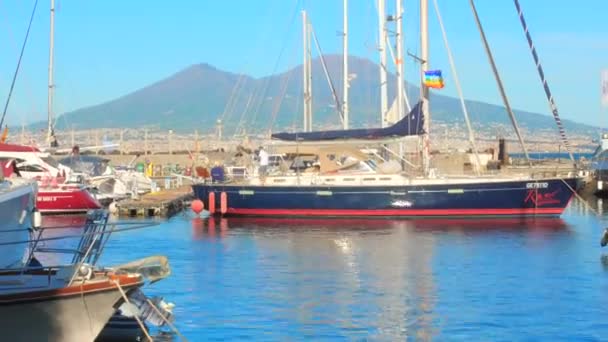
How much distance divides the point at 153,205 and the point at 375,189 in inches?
368

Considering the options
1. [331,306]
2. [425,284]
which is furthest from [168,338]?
[425,284]

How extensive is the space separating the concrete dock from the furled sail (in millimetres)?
5701

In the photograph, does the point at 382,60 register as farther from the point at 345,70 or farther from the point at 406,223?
the point at 406,223

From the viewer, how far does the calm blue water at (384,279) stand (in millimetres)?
16312

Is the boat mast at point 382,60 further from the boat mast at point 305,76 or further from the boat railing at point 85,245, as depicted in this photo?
the boat railing at point 85,245

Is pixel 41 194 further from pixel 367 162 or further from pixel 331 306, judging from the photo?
pixel 331 306

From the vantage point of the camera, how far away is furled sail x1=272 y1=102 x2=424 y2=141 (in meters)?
36.4

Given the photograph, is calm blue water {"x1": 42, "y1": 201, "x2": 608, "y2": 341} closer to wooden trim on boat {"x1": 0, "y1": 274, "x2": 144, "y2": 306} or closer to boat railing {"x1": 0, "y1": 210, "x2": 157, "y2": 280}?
boat railing {"x1": 0, "y1": 210, "x2": 157, "y2": 280}

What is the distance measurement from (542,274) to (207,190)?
18.1 m

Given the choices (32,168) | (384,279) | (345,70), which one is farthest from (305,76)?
(384,279)

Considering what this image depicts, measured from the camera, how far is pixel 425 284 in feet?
68.1

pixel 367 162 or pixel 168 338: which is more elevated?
pixel 367 162

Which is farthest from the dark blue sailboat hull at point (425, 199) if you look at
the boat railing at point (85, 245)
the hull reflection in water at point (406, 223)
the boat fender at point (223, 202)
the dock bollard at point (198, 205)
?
the boat railing at point (85, 245)

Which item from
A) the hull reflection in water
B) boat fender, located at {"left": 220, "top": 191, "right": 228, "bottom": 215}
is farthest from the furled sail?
boat fender, located at {"left": 220, "top": 191, "right": 228, "bottom": 215}
